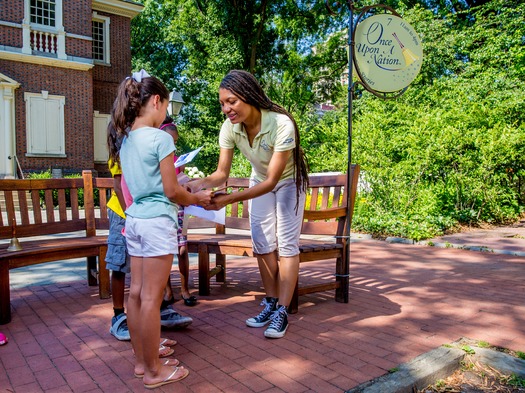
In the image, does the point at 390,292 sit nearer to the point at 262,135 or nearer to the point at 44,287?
the point at 262,135

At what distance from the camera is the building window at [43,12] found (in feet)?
55.5

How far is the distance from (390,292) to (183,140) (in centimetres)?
2688

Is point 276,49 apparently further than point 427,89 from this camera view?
Yes

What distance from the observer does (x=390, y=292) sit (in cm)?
443

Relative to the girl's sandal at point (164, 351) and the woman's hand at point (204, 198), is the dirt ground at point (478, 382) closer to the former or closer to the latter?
the girl's sandal at point (164, 351)

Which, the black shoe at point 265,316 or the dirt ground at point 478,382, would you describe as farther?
the black shoe at point 265,316

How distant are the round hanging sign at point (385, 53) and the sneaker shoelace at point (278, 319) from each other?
2447mm

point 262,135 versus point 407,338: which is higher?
point 262,135

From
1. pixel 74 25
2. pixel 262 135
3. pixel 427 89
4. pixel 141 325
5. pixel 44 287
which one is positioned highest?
pixel 74 25

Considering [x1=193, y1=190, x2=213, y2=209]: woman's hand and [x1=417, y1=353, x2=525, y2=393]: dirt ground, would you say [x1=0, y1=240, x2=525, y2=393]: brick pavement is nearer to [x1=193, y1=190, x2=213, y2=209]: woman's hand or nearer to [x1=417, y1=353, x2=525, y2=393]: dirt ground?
[x1=417, y1=353, x2=525, y2=393]: dirt ground

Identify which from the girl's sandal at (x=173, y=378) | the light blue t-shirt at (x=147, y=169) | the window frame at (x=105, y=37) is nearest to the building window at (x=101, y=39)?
the window frame at (x=105, y=37)

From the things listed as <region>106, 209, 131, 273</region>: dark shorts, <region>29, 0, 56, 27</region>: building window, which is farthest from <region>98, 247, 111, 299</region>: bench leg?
<region>29, 0, 56, 27</region>: building window

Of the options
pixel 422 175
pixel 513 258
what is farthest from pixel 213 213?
pixel 422 175

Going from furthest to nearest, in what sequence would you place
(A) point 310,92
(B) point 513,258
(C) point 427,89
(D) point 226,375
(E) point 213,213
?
(A) point 310,92, (C) point 427,89, (B) point 513,258, (E) point 213,213, (D) point 226,375
